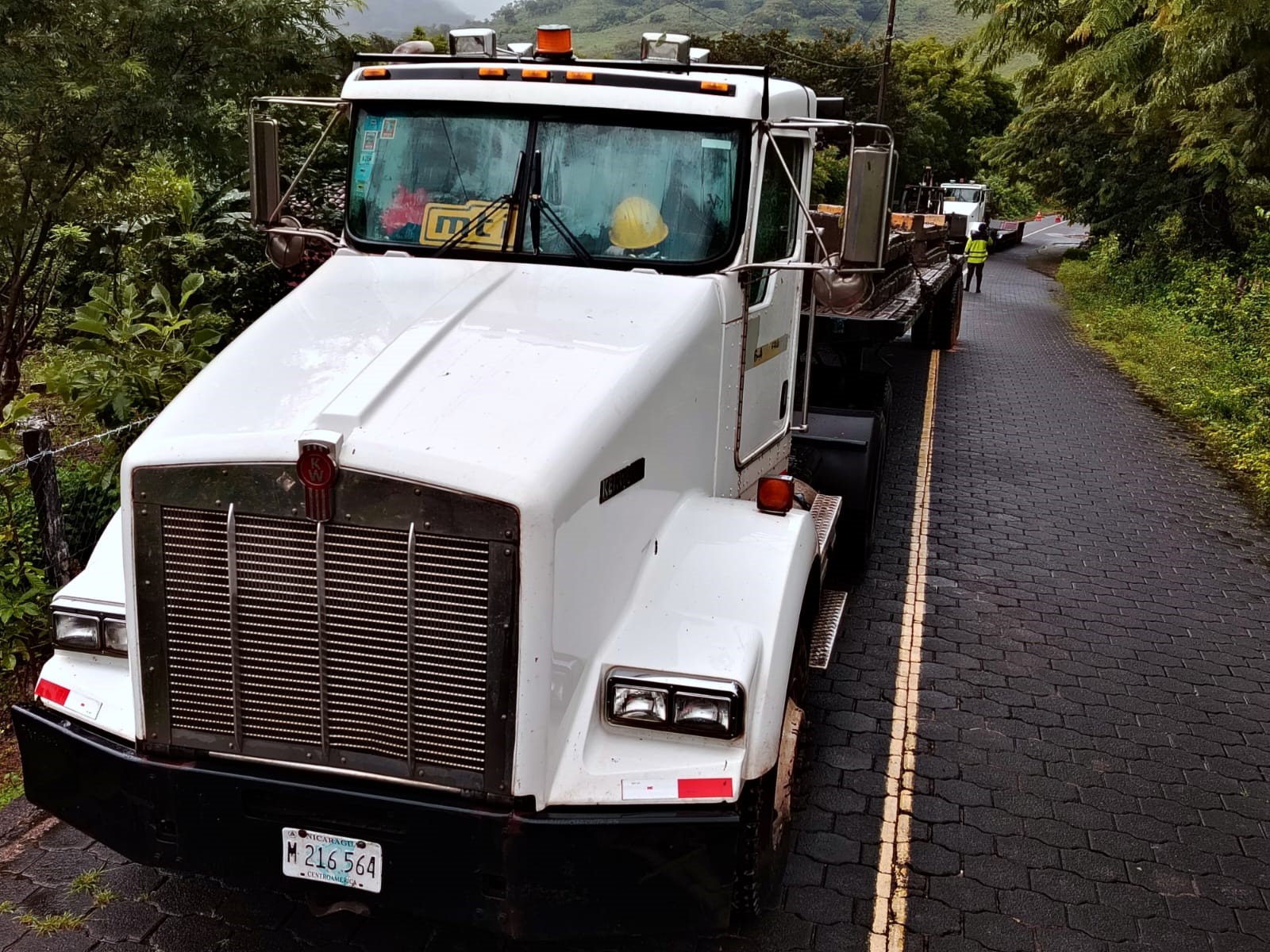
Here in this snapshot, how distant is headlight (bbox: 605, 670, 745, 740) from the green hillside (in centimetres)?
12886

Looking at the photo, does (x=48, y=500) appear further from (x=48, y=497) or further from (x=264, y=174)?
(x=264, y=174)

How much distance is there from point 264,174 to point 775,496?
2825 mm

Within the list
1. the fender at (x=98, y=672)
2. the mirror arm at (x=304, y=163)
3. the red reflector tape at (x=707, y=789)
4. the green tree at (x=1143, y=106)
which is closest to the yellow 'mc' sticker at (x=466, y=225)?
the mirror arm at (x=304, y=163)

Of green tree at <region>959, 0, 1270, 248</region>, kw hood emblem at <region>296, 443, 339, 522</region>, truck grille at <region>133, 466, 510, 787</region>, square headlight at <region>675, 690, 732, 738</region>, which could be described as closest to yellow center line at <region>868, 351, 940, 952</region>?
square headlight at <region>675, 690, 732, 738</region>

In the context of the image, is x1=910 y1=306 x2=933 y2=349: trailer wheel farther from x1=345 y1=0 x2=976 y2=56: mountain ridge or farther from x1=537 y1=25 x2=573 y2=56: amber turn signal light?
x1=345 y1=0 x2=976 y2=56: mountain ridge

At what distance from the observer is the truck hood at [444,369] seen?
3.40 meters

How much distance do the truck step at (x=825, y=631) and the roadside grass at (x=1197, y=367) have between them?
613 cm

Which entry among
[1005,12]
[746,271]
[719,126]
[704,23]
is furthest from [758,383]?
[704,23]

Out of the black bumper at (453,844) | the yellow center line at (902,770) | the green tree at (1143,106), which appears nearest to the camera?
the black bumper at (453,844)

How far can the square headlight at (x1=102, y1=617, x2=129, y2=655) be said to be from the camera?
12.8 feet

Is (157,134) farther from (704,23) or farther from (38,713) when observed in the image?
(704,23)

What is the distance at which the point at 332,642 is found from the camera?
11.4 ft

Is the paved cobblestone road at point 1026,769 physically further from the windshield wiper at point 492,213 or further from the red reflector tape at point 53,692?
the windshield wiper at point 492,213

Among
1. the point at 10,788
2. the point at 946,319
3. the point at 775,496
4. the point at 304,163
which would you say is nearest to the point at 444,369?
the point at 775,496
